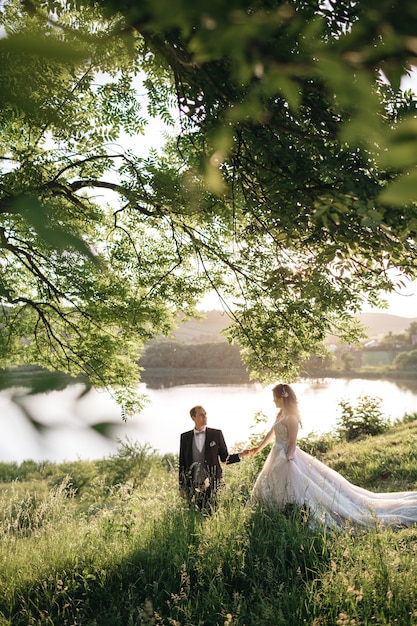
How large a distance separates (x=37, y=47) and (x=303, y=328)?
19.5ft

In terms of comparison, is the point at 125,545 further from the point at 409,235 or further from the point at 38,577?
the point at 409,235

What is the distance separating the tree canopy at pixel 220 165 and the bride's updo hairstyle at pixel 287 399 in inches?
15.0

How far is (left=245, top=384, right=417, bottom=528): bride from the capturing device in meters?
6.24

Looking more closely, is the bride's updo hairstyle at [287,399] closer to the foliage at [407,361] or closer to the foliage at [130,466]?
the foliage at [130,466]

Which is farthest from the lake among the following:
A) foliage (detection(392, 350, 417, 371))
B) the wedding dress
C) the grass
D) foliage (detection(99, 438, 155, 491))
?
foliage (detection(392, 350, 417, 371))

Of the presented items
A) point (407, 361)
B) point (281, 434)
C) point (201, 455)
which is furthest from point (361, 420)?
point (407, 361)

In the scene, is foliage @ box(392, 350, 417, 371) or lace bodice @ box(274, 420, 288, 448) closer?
lace bodice @ box(274, 420, 288, 448)

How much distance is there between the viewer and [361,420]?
541 inches

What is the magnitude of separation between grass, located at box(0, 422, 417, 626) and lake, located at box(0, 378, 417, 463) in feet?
3.03

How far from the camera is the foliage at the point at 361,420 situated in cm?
1345

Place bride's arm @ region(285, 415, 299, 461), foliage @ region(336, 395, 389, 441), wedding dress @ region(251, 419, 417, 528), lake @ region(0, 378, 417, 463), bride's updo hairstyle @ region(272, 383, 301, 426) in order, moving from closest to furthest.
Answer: lake @ region(0, 378, 417, 463) < wedding dress @ region(251, 419, 417, 528) < bride's arm @ region(285, 415, 299, 461) < bride's updo hairstyle @ region(272, 383, 301, 426) < foliage @ region(336, 395, 389, 441)

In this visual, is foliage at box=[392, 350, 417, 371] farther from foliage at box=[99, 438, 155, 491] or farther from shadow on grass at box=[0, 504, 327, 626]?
shadow on grass at box=[0, 504, 327, 626]

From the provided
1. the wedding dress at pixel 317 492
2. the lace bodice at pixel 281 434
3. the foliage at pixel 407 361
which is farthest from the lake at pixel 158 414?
the foliage at pixel 407 361

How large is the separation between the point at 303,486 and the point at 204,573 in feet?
9.83
